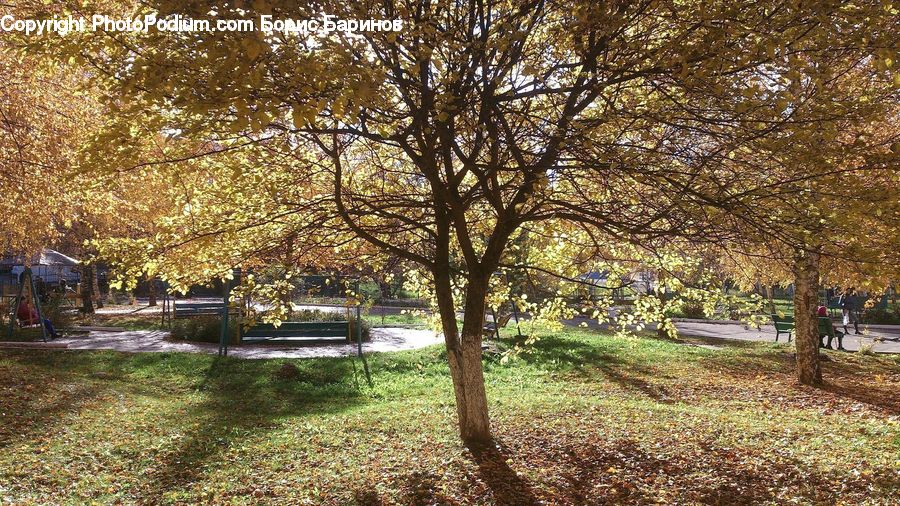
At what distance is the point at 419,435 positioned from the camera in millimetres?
7336

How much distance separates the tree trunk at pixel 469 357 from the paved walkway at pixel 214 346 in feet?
24.1

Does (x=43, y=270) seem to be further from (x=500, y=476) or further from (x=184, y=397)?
(x=500, y=476)

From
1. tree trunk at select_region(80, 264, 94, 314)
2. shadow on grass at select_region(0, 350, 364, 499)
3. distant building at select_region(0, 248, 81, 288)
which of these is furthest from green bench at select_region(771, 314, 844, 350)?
distant building at select_region(0, 248, 81, 288)

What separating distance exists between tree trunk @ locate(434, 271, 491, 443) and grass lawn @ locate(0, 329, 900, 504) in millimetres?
277

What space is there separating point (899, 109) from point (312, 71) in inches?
410

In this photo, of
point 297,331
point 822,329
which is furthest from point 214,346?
point 822,329

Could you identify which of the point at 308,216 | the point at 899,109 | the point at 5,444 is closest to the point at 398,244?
the point at 308,216

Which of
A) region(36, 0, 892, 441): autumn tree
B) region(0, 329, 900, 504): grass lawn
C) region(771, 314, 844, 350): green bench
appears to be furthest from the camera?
region(771, 314, 844, 350): green bench

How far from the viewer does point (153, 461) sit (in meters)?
6.53

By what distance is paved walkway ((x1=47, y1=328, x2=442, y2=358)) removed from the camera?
1358 cm

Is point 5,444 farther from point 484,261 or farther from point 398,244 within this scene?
point 484,261

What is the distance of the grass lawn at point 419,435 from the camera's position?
Answer: 5434 mm

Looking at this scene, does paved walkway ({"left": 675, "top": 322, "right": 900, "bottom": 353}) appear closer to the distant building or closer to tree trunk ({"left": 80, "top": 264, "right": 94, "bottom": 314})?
tree trunk ({"left": 80, "top": 264, "right": 94, "bottom": 314})

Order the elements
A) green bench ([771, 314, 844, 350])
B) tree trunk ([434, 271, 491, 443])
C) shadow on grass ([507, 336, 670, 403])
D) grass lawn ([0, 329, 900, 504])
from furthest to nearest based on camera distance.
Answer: green bench ([771, 314, 844, 350]) → shadow on grass ([507, 336, 670, 403]) → tree trunk ([434, 271, 491, 443]) → grass lawn ([0, 329, 900, 504])
